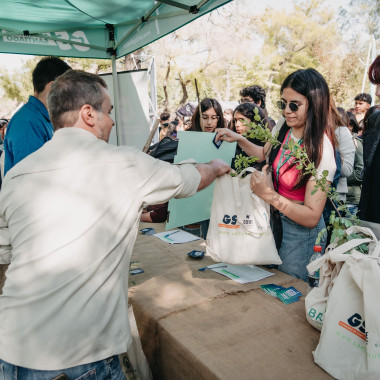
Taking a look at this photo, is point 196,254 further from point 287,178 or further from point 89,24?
point 89,24

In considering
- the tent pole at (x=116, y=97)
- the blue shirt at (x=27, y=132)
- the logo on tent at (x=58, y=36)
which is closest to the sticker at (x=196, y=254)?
the blue shirt at (x=27, y=132)

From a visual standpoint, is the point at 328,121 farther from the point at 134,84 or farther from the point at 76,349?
the point at 134,84

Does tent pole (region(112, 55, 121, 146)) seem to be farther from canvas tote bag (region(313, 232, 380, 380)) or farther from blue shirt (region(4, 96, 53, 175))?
canvas tote bag (region(313, 232, 380, 380))

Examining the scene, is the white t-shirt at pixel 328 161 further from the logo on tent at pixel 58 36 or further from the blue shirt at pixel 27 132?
the logo on tent at pixel 58 36

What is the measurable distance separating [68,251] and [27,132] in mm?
1422

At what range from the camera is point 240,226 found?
1709 millimetres

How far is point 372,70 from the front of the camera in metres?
1.85

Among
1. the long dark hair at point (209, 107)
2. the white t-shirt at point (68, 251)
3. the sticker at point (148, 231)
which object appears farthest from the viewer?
the long dark hair at point (209, 107)

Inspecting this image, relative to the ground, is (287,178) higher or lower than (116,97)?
lower

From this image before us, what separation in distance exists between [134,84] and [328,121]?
378 centimetres

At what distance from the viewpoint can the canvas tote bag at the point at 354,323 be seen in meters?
0.93

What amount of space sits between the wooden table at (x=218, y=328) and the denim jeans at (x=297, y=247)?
0.10 meters

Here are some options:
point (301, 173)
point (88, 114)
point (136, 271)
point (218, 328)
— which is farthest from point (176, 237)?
point (88, 114)


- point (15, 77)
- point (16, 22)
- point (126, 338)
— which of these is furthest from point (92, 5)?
point (15, 77)
